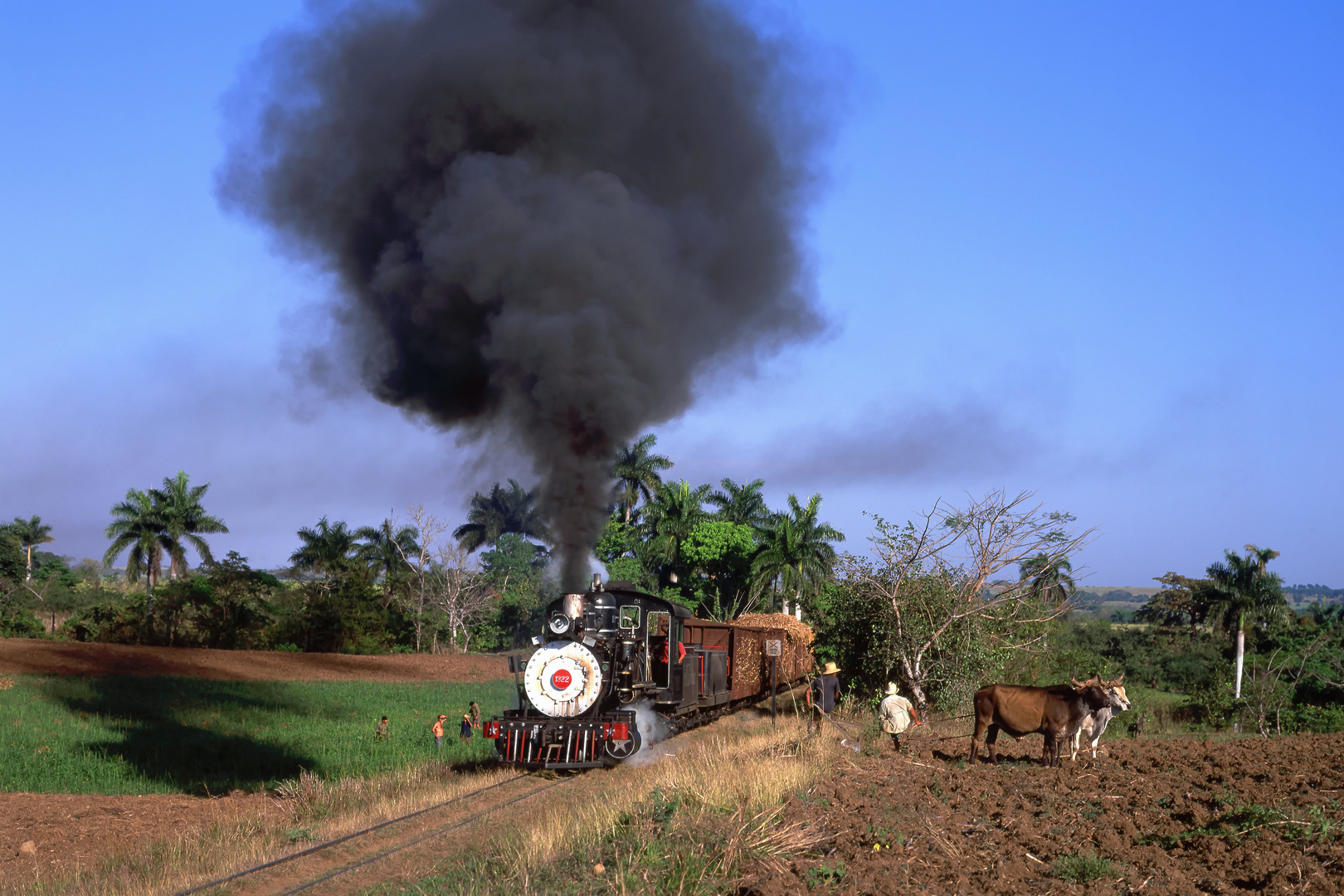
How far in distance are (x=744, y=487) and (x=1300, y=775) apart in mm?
46769

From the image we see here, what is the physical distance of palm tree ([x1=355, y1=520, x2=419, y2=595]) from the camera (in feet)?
165

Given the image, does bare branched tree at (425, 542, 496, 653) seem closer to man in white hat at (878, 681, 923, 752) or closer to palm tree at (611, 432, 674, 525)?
palm tree at (611, 432, 674, 525)

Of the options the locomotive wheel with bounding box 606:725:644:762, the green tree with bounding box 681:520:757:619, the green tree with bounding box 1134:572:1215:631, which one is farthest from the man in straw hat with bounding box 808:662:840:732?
the green tree with bounding box 1134:572:1215:631

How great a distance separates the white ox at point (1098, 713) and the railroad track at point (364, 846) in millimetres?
6606

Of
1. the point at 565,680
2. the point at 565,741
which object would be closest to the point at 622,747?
the point at 565,741

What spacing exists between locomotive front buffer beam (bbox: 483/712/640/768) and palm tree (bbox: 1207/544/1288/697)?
144 ft

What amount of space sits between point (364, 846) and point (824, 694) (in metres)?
7.80

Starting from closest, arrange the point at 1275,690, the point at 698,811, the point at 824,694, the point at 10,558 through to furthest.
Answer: the point at 698,811 → the point at 824,694 → the point at 1275,690 → the point at 10,558

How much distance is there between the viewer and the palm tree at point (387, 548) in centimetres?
5022

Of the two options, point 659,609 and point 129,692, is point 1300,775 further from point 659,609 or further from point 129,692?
point 129,692

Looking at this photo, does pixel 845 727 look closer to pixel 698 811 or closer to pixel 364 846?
pixel 698 811

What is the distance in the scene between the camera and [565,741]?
13.3 metres

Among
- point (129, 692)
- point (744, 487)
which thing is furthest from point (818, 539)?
point (129, 692)

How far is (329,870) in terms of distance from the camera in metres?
9.21
